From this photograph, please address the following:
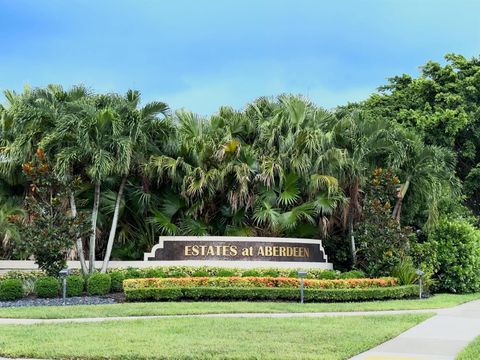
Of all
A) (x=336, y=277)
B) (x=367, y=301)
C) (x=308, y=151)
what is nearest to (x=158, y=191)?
(x=308, y=151)

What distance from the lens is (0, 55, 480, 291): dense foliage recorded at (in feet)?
61.6

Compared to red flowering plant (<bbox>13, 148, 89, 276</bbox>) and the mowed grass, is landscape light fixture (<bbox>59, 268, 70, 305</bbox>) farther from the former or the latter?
the mowed grass

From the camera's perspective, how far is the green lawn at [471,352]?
8070 millimetres

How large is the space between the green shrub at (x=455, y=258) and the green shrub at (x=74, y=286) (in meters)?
12.5

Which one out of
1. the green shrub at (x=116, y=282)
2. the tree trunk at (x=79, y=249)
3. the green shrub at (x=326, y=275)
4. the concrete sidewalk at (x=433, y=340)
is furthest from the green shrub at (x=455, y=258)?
the tree trunk at (x=79, y=249)

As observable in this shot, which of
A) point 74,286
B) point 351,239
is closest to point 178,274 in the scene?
point 74,286

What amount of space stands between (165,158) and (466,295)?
39.6 feet

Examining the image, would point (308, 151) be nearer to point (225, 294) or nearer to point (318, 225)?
point (318, 225)

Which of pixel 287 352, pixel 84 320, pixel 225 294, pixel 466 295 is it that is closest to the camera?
pixel 287 352

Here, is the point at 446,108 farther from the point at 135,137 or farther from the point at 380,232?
the point at 135,137

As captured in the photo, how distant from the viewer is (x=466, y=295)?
21.1m

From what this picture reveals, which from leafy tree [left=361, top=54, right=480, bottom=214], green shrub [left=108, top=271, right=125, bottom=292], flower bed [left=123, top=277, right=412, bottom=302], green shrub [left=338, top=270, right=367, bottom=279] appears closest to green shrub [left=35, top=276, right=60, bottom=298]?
green shrub [left=108, top=271, right=125, bottom=292]

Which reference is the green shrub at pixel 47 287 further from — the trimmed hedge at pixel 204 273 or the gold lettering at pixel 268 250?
the gold lettering at pixel 268 250

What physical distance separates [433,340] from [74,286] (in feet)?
34.7
